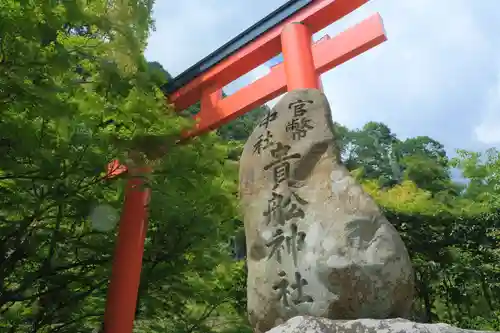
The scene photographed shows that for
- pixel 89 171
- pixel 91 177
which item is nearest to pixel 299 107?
pixel 89 171

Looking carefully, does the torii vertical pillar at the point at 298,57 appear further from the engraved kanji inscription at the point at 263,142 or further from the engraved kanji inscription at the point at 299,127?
the engraved kanji inscription at the point at 299,127

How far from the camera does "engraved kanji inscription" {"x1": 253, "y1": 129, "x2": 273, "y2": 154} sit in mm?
2941

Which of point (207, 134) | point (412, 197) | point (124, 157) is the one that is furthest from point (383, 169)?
point (124, 157)

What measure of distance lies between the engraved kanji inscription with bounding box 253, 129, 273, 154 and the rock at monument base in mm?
1211

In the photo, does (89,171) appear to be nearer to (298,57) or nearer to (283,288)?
(283,288)

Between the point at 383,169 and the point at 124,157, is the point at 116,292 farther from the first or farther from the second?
the point at 383,169

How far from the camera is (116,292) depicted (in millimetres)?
5762

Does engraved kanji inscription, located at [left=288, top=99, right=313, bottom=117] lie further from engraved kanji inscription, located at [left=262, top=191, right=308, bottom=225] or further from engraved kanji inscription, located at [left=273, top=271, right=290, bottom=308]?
engraved kanji inscription, located at [left=273, top=271, right=290, bottom=308]

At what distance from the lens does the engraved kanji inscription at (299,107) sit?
2.83 m

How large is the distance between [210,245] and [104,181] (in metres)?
1.68

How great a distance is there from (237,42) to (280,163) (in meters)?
3.86

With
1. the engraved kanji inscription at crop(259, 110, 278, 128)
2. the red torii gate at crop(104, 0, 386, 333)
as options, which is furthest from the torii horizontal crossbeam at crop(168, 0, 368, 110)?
the engraved kanji inscription at crop(259, 110, 278, 128)

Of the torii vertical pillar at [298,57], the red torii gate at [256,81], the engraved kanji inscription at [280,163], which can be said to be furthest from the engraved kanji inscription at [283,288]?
the torii vertical pillar at [298,57]

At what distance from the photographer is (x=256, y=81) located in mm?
6188
